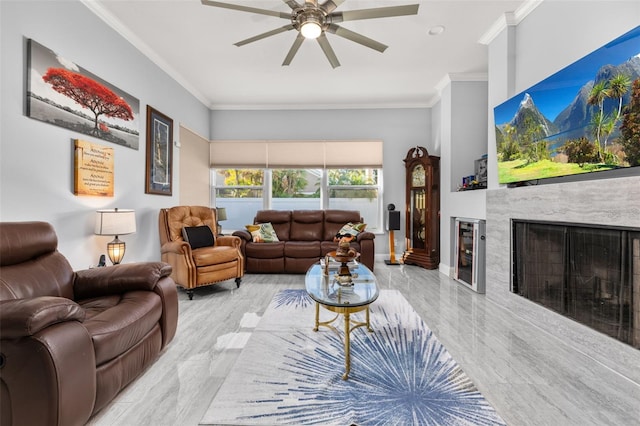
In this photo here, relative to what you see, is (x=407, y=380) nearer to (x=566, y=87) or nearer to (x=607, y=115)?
(x=607, y=115)

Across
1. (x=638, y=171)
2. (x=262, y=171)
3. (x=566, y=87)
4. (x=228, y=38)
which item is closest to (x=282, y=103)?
(x=262, y=171)

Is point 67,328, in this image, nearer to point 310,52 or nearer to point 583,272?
point 583,272

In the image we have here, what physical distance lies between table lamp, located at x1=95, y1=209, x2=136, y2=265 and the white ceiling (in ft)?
6.40

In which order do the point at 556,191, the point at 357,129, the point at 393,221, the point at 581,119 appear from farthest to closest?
the point at 357,129 < the point at 393,221 < the point at 556,191 < the point at 581,119

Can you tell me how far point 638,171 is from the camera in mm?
1764

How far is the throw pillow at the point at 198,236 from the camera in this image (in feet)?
11.7

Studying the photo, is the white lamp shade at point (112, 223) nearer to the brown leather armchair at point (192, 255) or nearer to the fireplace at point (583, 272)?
the brown leather armchair at point (192, 255)

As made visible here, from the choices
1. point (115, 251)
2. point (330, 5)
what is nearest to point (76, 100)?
point (115, 251)

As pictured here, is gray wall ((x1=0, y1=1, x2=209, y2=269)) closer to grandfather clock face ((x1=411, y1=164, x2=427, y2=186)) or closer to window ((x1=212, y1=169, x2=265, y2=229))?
window ((x1=212, y1=169, x2=265, y2=229))

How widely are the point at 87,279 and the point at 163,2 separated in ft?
8.40

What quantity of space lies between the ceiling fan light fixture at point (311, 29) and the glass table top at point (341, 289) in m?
1.99

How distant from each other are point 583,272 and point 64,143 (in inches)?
170

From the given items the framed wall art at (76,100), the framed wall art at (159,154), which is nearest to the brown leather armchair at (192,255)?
the framed wall art at (159,154)

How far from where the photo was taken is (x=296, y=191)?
219 inches
